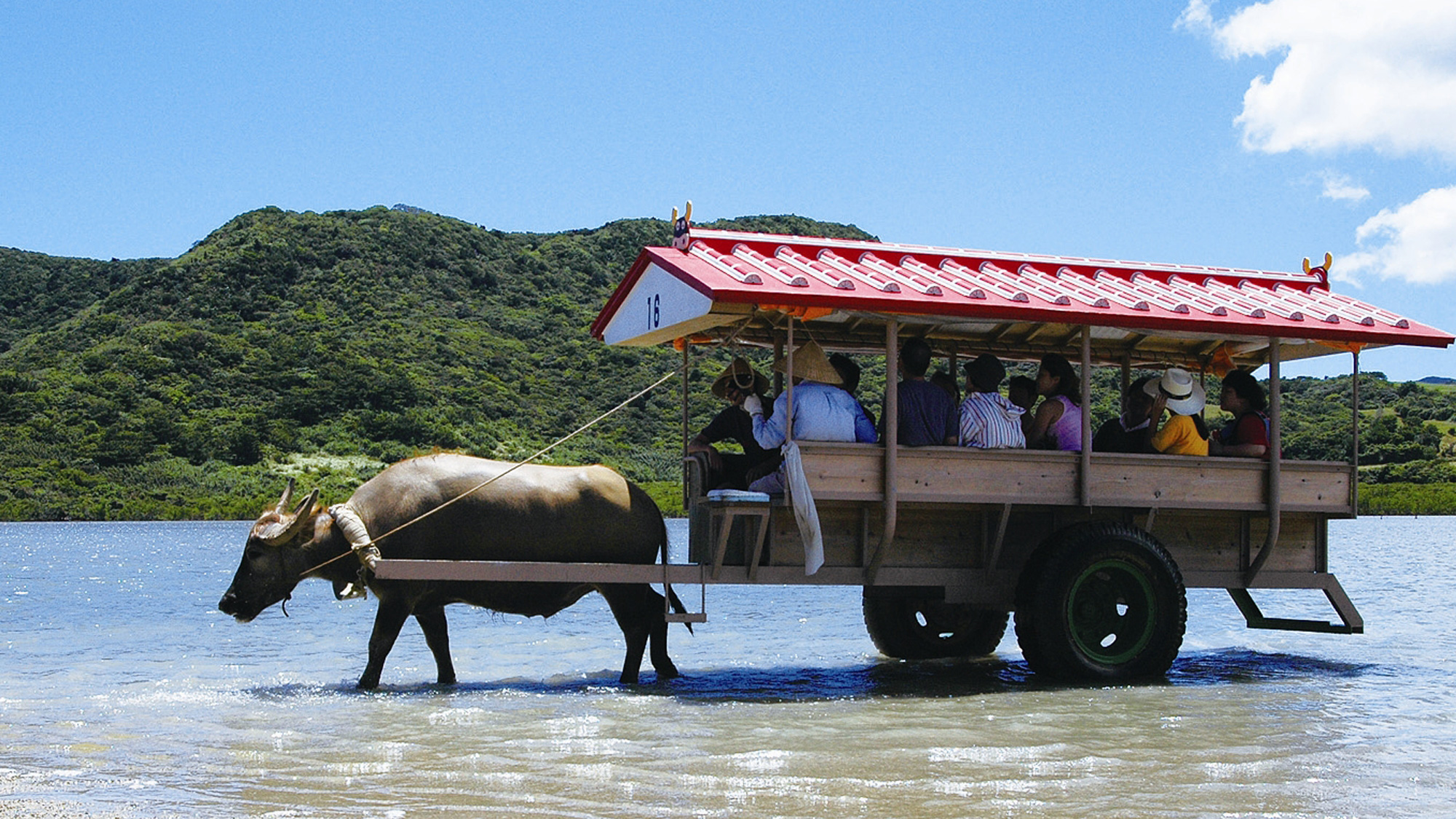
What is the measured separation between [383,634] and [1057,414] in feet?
16.5

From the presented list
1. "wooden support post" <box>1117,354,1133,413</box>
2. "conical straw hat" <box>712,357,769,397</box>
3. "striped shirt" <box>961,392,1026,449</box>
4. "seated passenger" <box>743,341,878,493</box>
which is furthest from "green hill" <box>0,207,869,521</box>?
"seated passenger" <box>743,341,878,493</box>

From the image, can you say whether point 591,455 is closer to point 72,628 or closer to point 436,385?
point 436,385

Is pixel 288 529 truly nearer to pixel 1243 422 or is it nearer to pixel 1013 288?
pixel 1013 288

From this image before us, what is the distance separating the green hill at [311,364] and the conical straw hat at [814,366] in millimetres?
27098

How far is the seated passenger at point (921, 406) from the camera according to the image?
10.1 metres

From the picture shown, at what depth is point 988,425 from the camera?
1038 centimetres

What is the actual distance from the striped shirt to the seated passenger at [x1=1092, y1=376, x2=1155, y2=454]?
100cm

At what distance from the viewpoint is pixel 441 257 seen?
81.0m

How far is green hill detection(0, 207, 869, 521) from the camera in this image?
55.4 meters

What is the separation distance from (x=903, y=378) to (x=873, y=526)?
1120 mm

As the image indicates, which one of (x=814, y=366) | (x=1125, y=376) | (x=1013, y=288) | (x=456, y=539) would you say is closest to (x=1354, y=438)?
(x=1125, y=376)

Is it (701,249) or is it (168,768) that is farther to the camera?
(701,249)

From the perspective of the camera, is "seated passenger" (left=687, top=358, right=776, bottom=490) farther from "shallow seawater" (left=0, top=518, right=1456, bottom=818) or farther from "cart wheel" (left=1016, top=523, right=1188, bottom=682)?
"cart wheel" (left=1016, top=523, right=1188, bottom=682)

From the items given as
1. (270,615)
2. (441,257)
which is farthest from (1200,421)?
(441,257)
